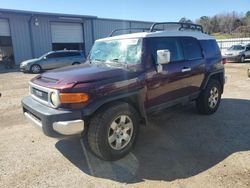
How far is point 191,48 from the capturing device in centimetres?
508

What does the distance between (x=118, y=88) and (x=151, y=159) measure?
123 centimetres

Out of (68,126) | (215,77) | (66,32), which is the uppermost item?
(66,32)

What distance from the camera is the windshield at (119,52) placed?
4.08 m

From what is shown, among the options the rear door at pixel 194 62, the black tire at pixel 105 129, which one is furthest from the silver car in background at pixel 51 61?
the black tire at pixel 105 129

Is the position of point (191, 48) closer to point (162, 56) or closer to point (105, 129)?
point (162, 56)

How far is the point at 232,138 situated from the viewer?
4418 mm

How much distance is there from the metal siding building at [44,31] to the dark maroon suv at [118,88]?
1821 centimetres

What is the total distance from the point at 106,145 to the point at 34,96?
1510 mm

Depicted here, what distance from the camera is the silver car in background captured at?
1647 cm

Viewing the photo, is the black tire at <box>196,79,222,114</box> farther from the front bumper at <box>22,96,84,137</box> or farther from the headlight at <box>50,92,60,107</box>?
the headlight at <box>50,92,60,107</box>

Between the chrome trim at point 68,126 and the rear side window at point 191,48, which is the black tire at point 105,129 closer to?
the chrome trim at point 68,126

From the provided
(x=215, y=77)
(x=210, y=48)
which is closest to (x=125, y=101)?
(x=210, y=48)

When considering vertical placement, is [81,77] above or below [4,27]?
below

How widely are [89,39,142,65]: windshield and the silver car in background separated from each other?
12766mm
